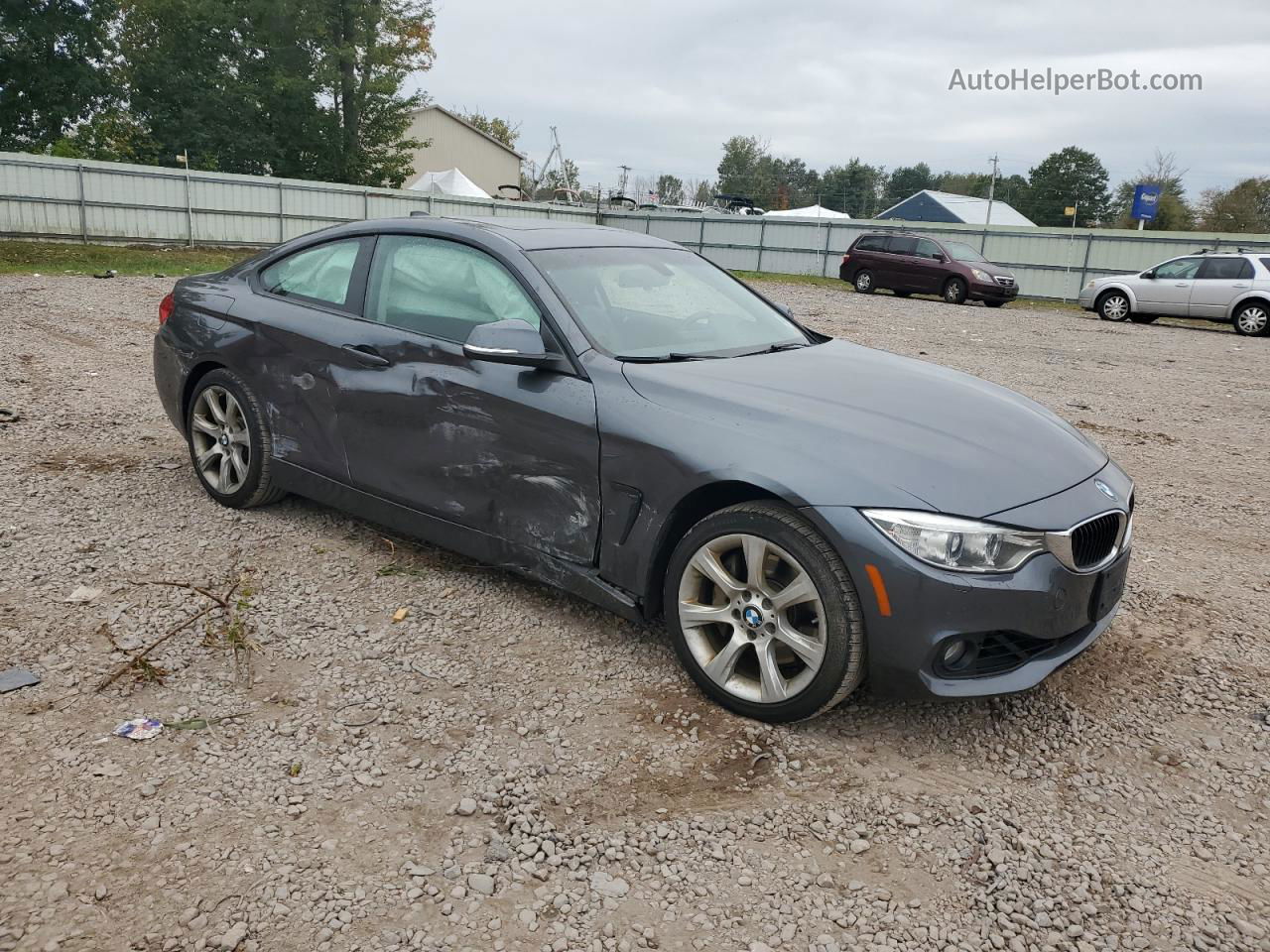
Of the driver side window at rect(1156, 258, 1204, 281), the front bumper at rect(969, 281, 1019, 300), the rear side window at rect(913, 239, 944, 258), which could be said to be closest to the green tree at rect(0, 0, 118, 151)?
the rear side window at rect(913, 239, 944, 258)

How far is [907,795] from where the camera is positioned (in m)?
2.90

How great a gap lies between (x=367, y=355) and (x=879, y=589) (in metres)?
2.43

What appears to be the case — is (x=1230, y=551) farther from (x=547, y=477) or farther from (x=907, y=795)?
(x=547, y=477)

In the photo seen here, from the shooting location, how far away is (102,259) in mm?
20062

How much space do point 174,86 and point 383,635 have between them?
4413 centimetres

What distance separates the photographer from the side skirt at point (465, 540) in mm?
3553

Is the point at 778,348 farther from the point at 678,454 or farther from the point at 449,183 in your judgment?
the point at 449,183

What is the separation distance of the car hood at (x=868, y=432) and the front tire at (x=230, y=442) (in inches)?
85.0

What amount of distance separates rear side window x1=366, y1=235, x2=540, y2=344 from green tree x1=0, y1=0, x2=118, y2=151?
122 ft

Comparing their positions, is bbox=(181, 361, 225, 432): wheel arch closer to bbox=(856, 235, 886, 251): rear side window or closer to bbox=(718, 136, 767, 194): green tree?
bbox=(856, 235, 886, 251): rear side window

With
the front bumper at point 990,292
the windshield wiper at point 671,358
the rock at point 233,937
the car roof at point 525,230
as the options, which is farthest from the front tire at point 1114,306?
the rock at point 233,937

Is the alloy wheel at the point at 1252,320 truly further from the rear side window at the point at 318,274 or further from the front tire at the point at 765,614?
the front tire at the point at 765,614

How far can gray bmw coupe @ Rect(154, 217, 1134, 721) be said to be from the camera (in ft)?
9.68

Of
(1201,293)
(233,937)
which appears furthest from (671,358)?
(1201,293)
